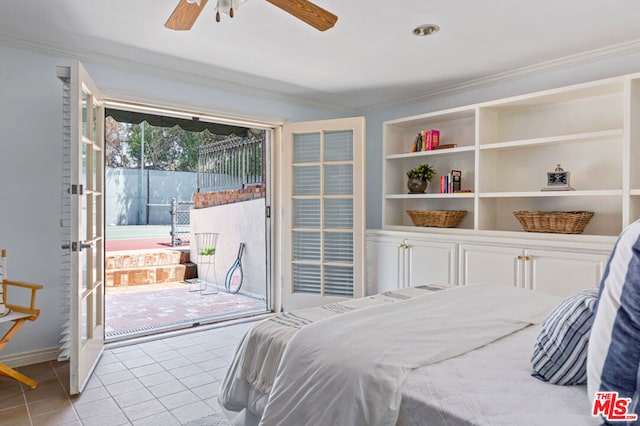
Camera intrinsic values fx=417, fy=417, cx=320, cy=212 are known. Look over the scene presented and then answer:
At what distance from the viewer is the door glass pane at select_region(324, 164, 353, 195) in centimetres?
426

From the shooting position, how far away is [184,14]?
207 cm

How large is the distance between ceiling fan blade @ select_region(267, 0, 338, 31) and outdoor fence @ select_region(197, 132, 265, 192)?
13.5 ft

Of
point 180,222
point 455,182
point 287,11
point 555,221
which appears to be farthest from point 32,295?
point 180,222

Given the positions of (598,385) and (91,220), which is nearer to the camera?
(598,385)

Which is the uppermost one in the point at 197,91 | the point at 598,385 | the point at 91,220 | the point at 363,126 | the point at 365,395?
the point at 197,91

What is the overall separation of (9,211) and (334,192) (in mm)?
2727

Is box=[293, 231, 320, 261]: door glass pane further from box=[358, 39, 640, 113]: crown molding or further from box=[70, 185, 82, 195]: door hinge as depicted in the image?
box=[70, 185, 82, 195]: door hinge

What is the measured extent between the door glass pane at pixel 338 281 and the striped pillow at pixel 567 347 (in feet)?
9.78

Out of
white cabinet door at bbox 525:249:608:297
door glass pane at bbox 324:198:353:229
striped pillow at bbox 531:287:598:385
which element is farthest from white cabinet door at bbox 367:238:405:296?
striped pillow at bbox 531:287:598:385

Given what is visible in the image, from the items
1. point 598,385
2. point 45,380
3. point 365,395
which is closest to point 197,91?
point 45,380

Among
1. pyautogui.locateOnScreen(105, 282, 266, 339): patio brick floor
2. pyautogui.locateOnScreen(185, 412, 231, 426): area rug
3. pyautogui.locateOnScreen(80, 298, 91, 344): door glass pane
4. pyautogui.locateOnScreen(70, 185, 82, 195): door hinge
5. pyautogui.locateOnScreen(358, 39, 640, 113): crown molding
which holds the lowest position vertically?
pyautogui.locateOnScreen(105, 282, 266, 339): patio brick floor

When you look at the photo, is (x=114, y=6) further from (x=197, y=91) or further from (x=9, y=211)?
(x=9, y=211)

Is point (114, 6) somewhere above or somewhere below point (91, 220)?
above

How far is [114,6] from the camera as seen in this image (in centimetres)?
251
